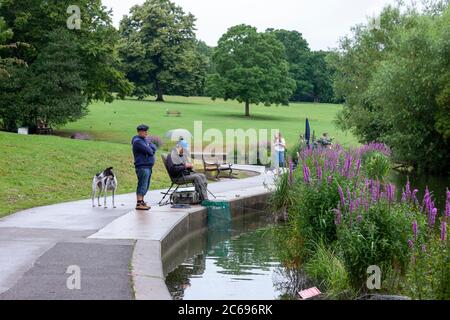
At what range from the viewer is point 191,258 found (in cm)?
1270

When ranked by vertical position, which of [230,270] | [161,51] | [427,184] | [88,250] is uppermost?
[161,51]

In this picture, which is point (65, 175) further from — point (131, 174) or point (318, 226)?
point (318, 226)

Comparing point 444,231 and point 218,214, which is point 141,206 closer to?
point 218,214

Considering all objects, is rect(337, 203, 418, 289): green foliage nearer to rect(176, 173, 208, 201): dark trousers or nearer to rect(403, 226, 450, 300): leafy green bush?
rect(403, 226, 450, 300): leafy green bush

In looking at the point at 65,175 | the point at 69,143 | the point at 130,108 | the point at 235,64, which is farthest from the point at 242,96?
the point at 65,175

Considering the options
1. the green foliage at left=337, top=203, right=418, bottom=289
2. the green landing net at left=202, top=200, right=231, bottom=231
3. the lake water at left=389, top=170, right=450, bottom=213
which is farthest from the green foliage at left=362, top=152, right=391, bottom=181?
the green foliage at left=337, top=203, right=418, bottom=289

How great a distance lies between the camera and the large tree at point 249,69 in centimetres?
8775

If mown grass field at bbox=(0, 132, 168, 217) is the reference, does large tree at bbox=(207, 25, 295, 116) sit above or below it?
above

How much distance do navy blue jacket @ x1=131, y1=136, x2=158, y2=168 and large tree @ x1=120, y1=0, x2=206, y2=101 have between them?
Answer: 77890mm

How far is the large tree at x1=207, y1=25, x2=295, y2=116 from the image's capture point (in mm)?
87750

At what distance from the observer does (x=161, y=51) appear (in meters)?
93.6

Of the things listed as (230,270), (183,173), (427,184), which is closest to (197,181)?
(183,173)

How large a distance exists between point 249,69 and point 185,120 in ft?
59.5

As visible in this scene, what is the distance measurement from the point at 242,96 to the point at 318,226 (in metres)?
78.9
